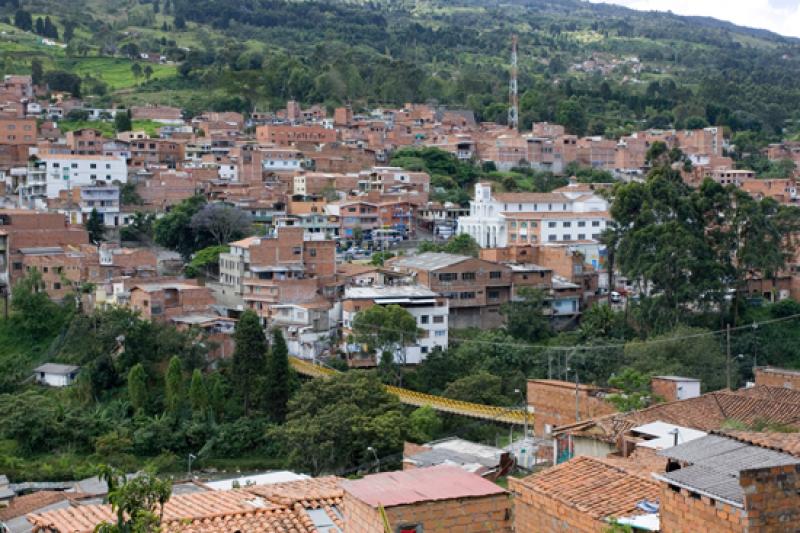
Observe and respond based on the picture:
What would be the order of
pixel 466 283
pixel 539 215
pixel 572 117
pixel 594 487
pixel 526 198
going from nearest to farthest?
pixel 594 487
pixel 466 283
pixel 539 215
pixel 526 198
pixel 572 117

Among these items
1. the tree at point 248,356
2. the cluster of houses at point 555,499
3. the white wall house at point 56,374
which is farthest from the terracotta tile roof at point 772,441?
the white wall house at point 56,374

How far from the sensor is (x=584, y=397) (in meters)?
15.4

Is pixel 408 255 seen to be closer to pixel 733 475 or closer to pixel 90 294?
pixel 90 294

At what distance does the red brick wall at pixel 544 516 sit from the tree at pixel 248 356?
52.2 feet

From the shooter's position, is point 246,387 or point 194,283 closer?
point 246,387

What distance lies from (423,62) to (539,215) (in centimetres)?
3885

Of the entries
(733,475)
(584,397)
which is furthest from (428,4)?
(733,475)

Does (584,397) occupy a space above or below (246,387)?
above

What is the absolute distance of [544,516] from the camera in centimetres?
593

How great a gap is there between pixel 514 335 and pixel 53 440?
1040 cm

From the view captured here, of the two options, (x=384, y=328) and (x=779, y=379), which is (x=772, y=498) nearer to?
(x=779, y=379)

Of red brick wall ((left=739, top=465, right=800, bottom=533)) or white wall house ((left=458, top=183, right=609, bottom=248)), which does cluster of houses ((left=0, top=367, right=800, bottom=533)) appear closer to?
red brick wall ((left=739, top=465, right=800, bottom=533))

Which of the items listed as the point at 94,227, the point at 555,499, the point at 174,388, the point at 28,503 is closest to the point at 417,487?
the point at 555,499

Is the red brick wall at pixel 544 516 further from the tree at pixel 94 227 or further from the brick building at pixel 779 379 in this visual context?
the tree at pixel 94 227
